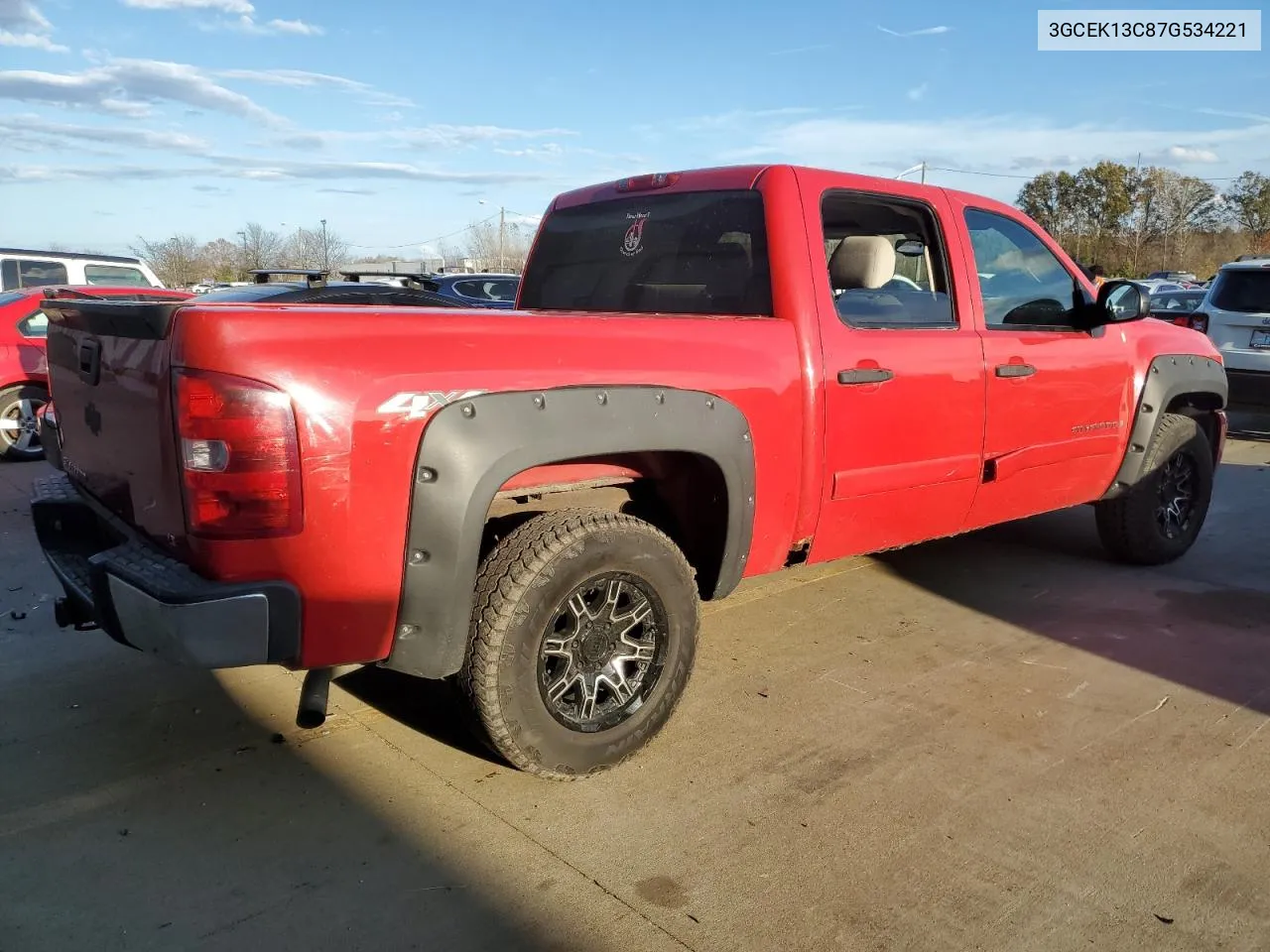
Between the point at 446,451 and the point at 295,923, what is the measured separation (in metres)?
1.22

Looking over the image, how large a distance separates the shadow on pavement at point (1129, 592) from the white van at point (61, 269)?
9511 millimetres

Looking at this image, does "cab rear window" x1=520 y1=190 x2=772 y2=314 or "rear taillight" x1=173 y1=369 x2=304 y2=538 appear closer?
"rear taillight" x1=173 y1=369 x2=304 y2=538

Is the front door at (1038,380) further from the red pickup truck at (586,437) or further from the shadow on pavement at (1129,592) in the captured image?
the shadow on pavement at (1129,592)

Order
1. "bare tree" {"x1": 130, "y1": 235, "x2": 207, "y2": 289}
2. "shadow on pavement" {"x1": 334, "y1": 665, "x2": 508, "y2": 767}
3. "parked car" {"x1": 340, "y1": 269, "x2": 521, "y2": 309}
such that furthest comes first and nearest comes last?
"bare tree" {"x1": 130, "y1": 235, "x2": 207, "y2": 289} < "parked car" {"x1": 340, "y1": 269, "x2": 521, "y2": 309} < "shadow on pavement" {"x1": 334, "y1": 665, "x2": 508, "y2": 767}

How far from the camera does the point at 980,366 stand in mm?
4047

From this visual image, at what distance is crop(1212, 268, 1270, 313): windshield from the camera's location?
383 inches

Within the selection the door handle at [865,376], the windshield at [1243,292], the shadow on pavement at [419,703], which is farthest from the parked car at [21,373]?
the windshield at [1243,292]

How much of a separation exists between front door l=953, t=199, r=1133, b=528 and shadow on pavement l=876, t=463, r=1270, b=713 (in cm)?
54

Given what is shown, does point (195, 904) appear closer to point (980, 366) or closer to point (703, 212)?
point (703, 212)

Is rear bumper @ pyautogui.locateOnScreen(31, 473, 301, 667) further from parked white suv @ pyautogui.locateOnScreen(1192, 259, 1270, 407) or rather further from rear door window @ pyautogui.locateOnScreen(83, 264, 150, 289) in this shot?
rear door window @ pyautogui.locateOnScreen(83, 264, 150, 289)

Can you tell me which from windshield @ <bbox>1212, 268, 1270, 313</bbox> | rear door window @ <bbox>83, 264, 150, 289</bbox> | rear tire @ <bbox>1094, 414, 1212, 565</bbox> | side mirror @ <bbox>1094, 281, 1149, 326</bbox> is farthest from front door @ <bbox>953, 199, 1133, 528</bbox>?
rear door window @ <bbox>83, 264, 150, 289</bbox>

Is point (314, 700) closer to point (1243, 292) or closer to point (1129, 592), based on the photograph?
point (1129, 592)

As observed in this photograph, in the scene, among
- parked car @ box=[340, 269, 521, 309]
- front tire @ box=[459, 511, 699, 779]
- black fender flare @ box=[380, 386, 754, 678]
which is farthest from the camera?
parked car @ box=[340, 269, 521, 309]

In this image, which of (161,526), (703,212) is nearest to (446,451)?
(161,526)
